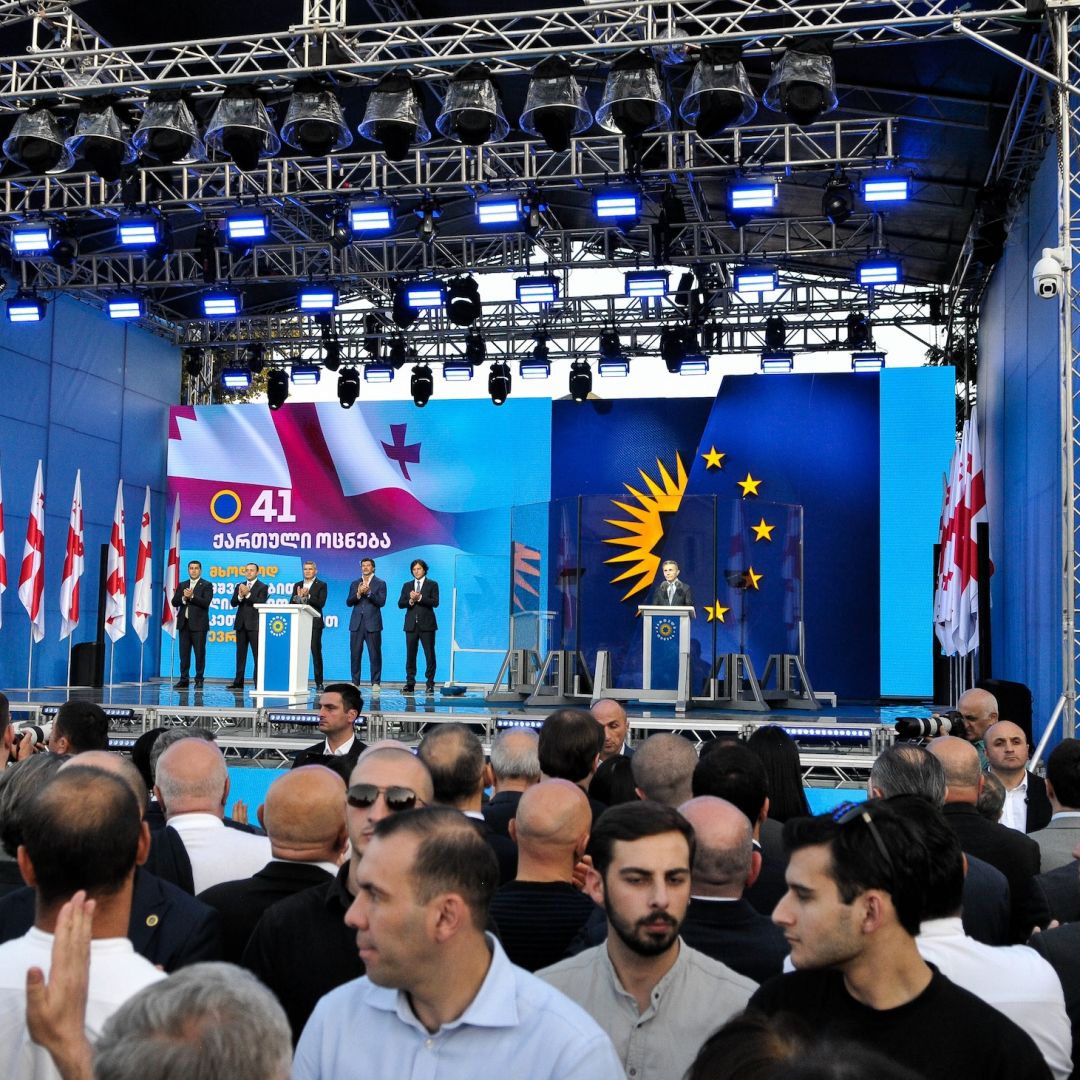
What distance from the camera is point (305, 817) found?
2928mm

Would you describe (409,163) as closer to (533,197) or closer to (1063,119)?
(533,197)

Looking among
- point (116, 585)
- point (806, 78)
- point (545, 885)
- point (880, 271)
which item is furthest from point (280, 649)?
point (545, 885)

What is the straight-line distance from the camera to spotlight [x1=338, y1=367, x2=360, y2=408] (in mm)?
18406

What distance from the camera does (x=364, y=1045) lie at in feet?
6.11

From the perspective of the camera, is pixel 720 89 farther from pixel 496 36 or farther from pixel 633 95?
pixel 496 36

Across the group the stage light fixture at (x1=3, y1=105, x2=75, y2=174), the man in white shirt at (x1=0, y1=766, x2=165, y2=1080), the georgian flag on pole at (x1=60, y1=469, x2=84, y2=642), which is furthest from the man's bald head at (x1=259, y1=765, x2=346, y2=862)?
the georgian flag on pole at (x1=60, y1=469, x2=84, y2=642)

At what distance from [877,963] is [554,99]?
341 inches

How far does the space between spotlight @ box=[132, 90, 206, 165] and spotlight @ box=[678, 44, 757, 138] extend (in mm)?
3971

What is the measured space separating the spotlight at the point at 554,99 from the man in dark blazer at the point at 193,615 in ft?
25.2

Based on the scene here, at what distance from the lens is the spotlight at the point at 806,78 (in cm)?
935

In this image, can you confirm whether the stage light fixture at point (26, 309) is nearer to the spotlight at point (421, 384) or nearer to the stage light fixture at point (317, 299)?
the stage light fixture at point (317, 299)

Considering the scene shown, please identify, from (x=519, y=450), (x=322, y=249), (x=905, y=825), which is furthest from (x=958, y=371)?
(x=905, y=825)

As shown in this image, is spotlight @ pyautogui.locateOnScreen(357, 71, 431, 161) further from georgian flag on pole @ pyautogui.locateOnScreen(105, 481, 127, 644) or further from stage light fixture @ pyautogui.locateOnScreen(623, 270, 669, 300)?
georgian flag on pole @ pyautogui.locateOnScreen(105, 481, 127, 644)

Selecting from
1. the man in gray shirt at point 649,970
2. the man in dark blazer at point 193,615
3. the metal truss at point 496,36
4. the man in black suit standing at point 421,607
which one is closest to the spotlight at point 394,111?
the metal truss at point 496,36
